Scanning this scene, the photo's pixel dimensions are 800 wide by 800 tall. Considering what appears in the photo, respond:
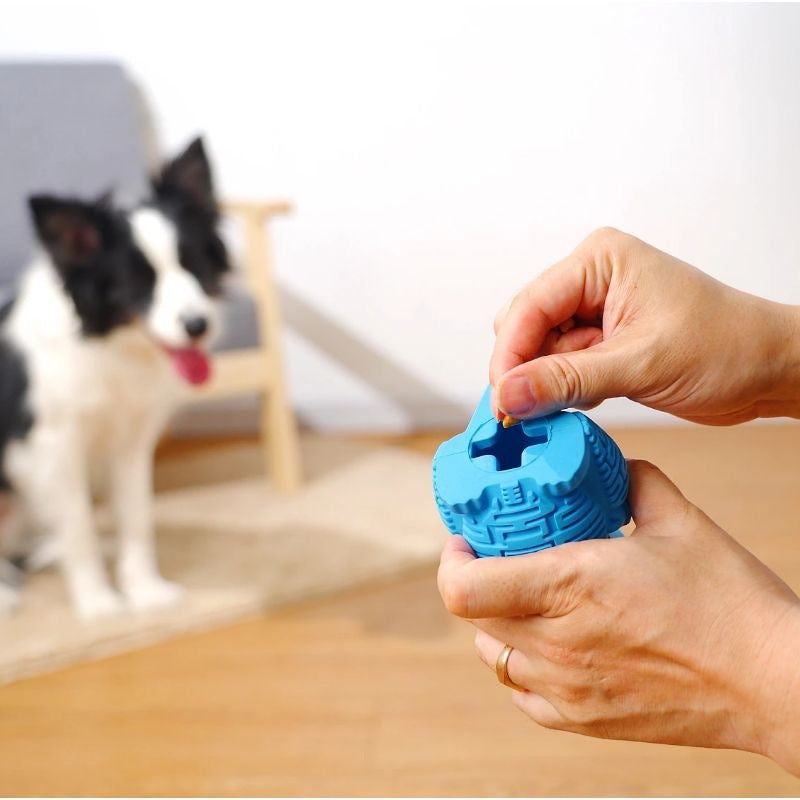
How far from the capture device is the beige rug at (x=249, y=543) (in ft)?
4.08

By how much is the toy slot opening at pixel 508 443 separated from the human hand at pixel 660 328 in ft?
0.12

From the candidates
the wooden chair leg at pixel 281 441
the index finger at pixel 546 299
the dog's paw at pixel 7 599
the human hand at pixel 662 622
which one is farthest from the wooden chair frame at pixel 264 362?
the human hand at pixel 662 622

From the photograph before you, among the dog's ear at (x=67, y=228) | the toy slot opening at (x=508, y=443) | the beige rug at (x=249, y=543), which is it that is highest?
the toy slot opening at (x=508, y=443)

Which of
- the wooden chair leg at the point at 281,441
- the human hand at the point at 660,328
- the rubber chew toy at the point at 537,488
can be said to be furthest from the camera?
the wooden chair leg at the point at 281,441

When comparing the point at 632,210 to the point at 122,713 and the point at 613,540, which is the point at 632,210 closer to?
the point at 613,540

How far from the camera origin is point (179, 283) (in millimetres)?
1228

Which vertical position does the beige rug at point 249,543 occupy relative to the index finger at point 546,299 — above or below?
below

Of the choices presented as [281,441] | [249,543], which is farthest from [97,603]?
[281,441]

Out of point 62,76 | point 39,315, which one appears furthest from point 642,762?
point 62,76

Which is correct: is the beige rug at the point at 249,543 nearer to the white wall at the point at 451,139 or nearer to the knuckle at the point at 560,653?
the white wall at the point at 451,139

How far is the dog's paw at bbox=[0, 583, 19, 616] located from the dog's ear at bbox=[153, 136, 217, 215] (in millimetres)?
620

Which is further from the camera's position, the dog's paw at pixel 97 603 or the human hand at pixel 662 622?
the dog's paw at pixel 97 603

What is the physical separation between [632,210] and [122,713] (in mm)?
818

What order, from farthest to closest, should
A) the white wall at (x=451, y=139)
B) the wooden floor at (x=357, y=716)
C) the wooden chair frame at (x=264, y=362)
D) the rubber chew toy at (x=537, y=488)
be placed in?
the wooden chair frame at (x=264, y=362)
the wooden floor at (x=357, y=716)
the white wall at (x=451, y=139)
the rubber chew toy at (x=537, y=488)
